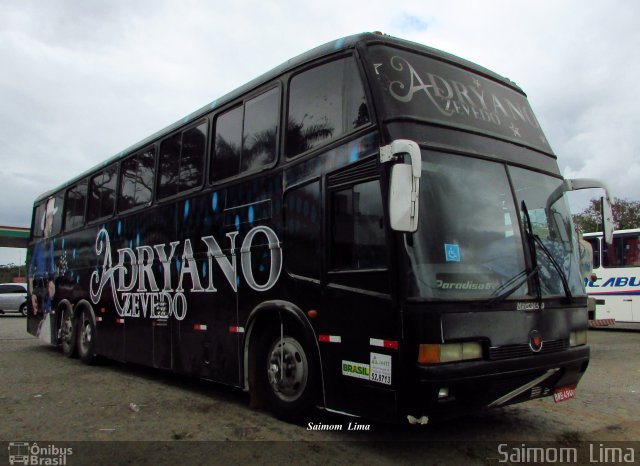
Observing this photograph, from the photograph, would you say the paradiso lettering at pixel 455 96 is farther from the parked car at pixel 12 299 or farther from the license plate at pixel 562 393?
the parked car at pixel 12 299

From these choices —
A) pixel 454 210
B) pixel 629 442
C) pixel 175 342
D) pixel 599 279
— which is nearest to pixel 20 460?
pixel 175 342

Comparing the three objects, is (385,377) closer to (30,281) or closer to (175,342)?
(175,342)

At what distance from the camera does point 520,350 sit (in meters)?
4.46

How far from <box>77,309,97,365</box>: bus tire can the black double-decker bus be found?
11.7 ft

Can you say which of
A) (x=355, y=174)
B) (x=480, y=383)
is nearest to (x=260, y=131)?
(x=355, y=174)

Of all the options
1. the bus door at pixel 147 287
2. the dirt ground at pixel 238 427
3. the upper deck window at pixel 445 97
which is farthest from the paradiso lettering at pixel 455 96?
the bus door at pixel 147 287

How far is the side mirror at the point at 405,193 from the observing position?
3.83m

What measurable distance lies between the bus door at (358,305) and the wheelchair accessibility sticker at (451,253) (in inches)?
18.3

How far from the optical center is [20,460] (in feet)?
15.0

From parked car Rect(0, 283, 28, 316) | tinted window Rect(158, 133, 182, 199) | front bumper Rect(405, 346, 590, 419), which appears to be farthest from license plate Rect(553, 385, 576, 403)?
parked car Rect(0, 283, 28, 316)

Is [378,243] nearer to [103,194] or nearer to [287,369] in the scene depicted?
[287,369]

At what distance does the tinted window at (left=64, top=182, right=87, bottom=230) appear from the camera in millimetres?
10891

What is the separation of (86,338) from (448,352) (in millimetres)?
8426

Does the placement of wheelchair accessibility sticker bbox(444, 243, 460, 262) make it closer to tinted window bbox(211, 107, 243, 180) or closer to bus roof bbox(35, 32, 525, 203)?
bus roof bbox(35, 32, 525, 203)
